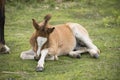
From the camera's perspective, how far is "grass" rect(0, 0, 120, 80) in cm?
668

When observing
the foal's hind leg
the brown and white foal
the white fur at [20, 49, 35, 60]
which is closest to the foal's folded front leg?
the brown and white foal

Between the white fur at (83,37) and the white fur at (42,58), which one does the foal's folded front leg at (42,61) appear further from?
the white fur at (83,37)

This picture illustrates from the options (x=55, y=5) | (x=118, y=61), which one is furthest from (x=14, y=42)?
(x=55, y=5)

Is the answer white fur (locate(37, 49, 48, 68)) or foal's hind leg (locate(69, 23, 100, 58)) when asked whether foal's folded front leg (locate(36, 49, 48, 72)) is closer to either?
white fur (locate(37, 49, 48, 68))

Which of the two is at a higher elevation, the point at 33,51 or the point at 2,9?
the point at 2,9

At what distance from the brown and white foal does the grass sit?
14 cm

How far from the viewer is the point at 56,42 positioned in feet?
25.6

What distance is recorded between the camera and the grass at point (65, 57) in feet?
21.9

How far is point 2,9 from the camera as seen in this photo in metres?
8.87

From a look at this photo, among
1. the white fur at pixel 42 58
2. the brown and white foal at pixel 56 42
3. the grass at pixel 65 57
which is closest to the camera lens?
the grass at pixel 65 57

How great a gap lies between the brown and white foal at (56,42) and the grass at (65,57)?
0.14m

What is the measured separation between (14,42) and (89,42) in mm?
2098

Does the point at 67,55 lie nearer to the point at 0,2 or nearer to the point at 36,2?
the point at 0,2

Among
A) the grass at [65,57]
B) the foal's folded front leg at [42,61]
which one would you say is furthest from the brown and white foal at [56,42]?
the grass at [65,57]
